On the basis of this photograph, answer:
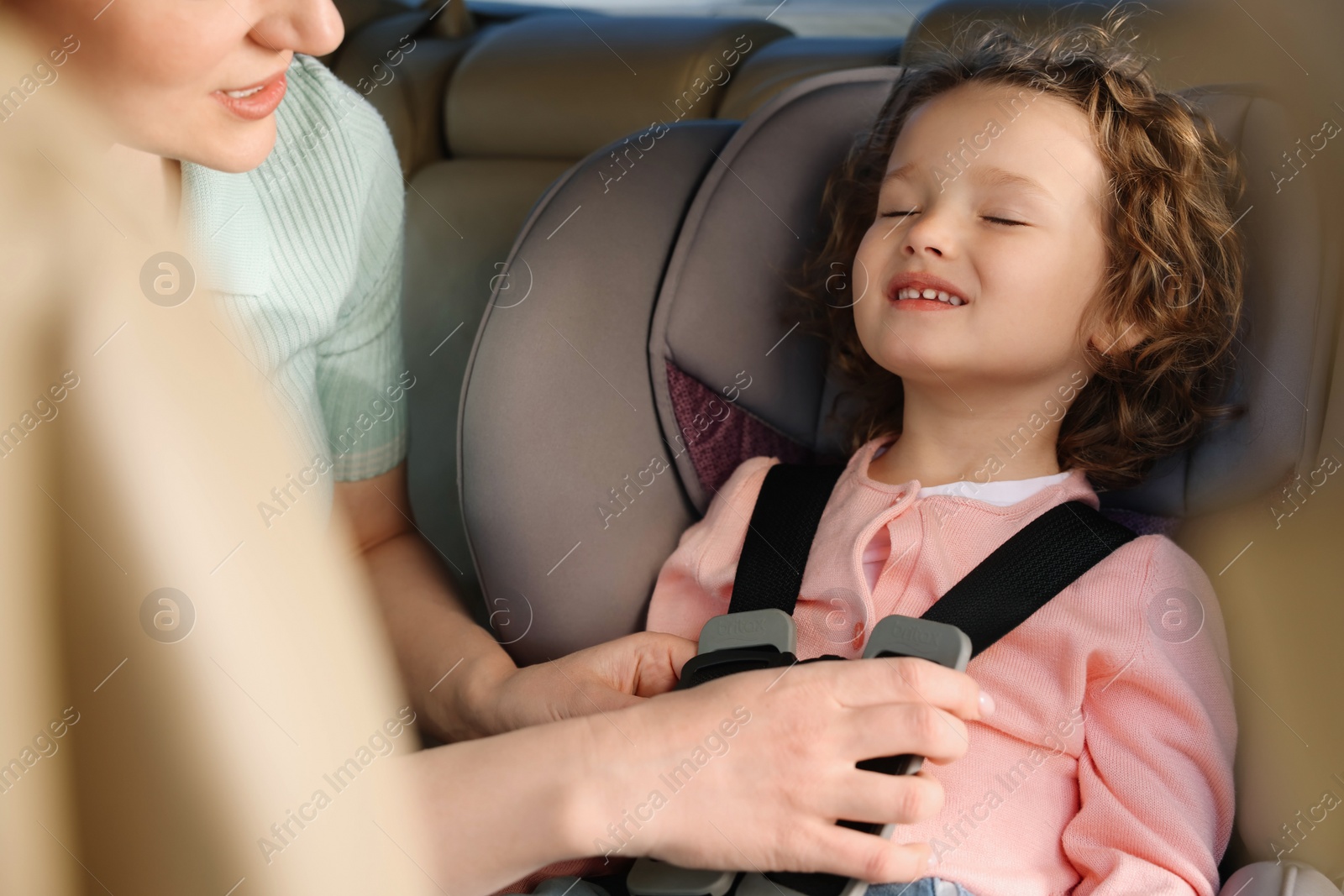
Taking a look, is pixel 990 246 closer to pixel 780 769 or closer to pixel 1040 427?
pixel 1040 427

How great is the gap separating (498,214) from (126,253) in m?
1.35

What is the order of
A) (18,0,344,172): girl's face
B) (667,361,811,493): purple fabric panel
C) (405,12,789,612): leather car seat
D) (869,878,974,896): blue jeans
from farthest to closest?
1. (405,12,789,612): leather car seat
2. (667,361,811,493): purple fabric panel
3. (869,878,974,896): blue jeans
4. (18,0,344,172): girl's face

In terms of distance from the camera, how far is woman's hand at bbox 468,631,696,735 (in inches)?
34.3

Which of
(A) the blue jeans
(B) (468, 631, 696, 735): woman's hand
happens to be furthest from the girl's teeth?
(A) the blue jeans

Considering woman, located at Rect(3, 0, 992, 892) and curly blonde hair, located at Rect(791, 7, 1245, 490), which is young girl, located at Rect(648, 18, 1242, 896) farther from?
woman, located at Rect(3, 0, 992, 892)

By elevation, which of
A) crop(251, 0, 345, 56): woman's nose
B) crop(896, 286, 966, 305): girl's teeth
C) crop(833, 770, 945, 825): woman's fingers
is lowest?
crop(833, 770, 945, 825): woman's fingers

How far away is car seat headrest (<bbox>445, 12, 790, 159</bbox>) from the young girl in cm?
67

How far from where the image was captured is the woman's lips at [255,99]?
0.73 metres

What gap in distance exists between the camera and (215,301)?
89cm

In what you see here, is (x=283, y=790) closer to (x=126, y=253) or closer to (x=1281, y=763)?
(x=126, y=253)

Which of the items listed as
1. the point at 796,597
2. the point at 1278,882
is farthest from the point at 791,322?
the point at 1278,882

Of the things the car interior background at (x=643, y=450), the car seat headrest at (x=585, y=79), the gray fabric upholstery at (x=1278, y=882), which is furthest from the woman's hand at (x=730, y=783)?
the car seat headrest at (x=585, y=79)

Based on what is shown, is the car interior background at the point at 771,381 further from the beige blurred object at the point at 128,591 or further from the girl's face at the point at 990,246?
the beige blurred object at the point at 128,591

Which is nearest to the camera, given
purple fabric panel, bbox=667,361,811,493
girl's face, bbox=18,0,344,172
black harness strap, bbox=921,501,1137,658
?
girl's face, bbox=18,0,344,172
